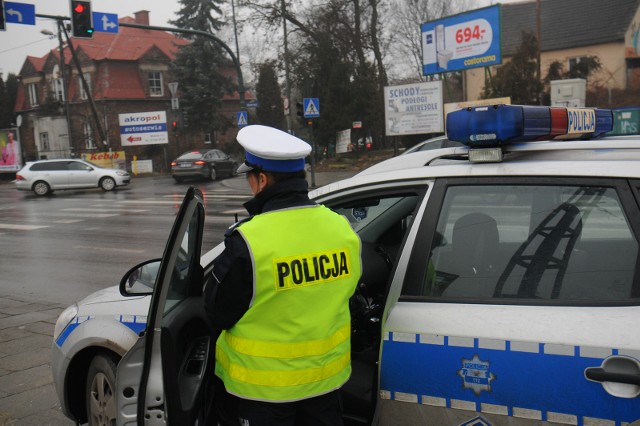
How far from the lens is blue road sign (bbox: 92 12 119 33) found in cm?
1831

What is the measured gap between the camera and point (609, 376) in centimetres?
200

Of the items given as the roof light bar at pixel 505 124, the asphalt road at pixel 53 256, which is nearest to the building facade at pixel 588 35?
the asphalt road at pixel 53 256

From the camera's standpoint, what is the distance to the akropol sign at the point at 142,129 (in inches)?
1647

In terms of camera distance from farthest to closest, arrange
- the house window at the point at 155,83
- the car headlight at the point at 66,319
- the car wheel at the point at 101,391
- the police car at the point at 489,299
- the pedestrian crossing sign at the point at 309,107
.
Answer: the house window at the point at 155,83 → the pedestrian crossing sign at the point at 309,107 → the car headlight at the point at 66,319 → the car wheel at the point at 101,391 → the police car at the point at 489,299

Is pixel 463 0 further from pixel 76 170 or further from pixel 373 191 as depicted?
pixel 373 191

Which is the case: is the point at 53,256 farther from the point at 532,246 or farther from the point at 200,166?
the point at 200,166

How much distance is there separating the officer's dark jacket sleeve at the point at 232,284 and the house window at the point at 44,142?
51472 mm

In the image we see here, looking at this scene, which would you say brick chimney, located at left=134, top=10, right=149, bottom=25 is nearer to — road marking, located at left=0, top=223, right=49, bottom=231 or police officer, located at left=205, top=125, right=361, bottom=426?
road marking, located at left=0, top=223, right=49, bottom=231

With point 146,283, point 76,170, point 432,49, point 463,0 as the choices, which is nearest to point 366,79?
point 432,49

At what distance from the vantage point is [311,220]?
2.25 meters

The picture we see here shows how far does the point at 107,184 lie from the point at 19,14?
1090 centimetres

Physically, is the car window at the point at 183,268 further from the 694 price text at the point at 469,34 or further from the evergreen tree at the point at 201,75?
the evergreen tree at the point at 201,75

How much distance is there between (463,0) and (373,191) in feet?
191

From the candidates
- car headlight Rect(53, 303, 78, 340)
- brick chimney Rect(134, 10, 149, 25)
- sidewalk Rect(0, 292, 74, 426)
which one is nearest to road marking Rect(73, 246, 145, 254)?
sidewalk Rect(0, 292, 74, 426)
